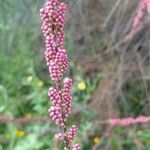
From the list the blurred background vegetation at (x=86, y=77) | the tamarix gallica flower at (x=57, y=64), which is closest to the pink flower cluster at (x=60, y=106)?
the tamarix gallica flower at (x=57, y=64)

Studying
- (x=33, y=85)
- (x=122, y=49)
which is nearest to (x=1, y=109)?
(x=33, y=85)

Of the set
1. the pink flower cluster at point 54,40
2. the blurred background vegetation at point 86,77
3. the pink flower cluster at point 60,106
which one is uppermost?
the blurred background vegetation at point 86,77

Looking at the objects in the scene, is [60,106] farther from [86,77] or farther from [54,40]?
[86,77]

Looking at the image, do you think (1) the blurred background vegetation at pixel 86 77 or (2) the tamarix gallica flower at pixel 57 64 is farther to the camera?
(1) the blurred background vegetation at pixel 86 77

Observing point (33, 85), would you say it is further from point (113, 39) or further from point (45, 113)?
point (113, 39)

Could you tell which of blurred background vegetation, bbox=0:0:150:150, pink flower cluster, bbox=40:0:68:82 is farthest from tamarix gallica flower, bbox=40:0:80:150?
blurred background vegetation, bbox=0:0:150:150

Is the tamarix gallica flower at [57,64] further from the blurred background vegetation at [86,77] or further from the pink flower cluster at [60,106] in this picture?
the blurred background vegetation at [86,77]

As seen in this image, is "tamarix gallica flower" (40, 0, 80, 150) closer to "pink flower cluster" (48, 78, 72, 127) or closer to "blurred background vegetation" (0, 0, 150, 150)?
"pink flower cluster" (48, 78, 72, 127)
